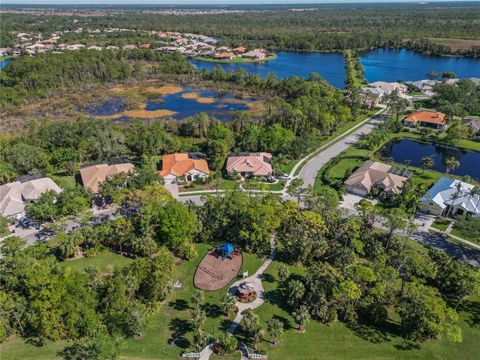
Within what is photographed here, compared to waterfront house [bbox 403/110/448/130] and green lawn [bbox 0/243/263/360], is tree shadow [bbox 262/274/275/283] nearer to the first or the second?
green lawn [bbox 0/243/263/360]

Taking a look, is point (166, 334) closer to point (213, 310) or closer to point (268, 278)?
point (213, 310)

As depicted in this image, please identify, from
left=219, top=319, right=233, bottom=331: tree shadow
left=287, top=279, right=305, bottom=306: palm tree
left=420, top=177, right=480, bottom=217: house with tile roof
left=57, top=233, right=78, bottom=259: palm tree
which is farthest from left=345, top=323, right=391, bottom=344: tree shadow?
left=57, top=233, right=78, bottom=259: palm tree

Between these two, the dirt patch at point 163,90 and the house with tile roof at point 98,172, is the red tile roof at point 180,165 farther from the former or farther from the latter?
the dirt patch at point 163,90

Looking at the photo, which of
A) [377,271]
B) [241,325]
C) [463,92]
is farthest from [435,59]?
[241,325]

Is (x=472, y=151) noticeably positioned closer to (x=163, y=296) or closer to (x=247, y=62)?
(x=163, y=296)

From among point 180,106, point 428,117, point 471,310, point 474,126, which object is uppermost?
point 428,117

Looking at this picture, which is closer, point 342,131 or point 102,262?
point 102,262

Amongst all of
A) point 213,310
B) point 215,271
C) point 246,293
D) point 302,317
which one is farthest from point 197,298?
point 302,317

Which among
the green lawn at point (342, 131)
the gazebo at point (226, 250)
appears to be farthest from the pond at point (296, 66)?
the gazebo at point (226, 250)
